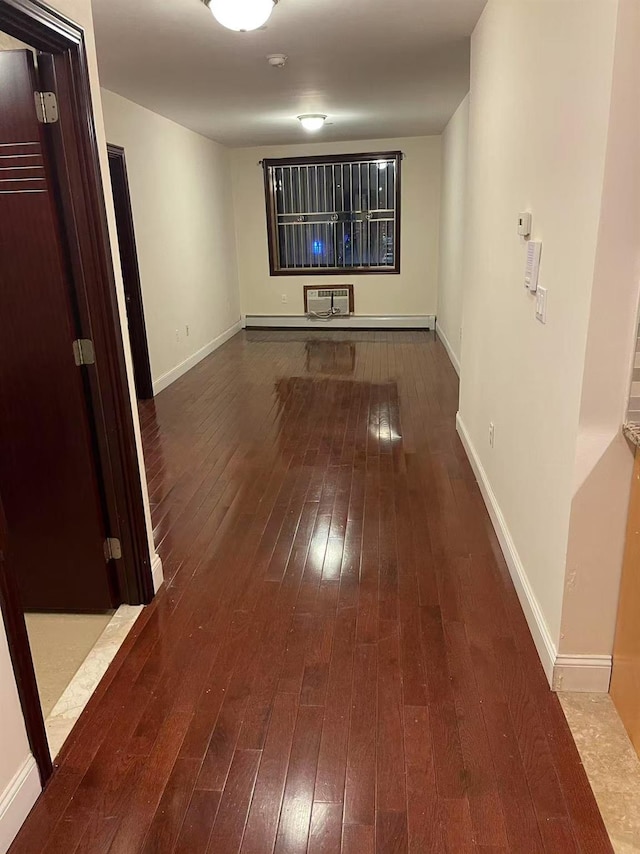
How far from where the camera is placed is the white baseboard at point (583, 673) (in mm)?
1883

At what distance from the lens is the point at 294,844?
4.83 feet

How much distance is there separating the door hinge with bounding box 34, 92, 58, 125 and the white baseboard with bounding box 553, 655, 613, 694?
2357 mm

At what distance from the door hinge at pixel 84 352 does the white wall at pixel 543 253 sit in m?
1.57

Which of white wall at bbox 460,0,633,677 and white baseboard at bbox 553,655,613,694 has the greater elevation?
white wall at bbox 460,0,633,677

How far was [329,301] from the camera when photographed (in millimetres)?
8359

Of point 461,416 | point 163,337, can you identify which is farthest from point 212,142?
point 461,416

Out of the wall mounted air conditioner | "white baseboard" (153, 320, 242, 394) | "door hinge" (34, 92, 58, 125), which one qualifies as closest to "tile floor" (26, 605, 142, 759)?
"door hinge" (34, 92, 58, 125)

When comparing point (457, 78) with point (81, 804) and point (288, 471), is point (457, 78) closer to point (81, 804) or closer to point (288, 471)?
point (288, 471)

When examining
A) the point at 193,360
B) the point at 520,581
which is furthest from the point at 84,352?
the point at 193,360

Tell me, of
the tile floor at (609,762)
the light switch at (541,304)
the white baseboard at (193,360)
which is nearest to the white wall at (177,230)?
the white baseboard at (193,360)

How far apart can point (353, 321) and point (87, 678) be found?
6.91m

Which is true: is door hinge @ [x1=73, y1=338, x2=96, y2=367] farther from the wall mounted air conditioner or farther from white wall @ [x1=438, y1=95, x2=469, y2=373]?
the wall mounted air conditioner

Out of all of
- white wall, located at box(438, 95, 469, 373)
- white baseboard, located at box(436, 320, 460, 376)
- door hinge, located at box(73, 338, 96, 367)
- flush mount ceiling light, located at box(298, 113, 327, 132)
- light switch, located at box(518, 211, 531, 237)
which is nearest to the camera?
door hinge, located at box(73, 338, 96, 367)

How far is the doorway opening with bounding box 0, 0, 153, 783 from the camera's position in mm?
1883
